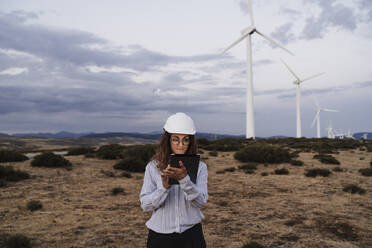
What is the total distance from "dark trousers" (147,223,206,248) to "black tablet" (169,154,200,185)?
2.42 feet

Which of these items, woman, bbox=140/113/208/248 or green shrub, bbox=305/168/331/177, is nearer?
woman, bbox=140/113/208/248

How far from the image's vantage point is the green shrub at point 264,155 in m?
22.5

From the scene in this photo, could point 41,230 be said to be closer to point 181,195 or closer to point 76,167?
point 181,195

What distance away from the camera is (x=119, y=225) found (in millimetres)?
8883

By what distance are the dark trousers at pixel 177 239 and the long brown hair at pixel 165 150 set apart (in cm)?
77

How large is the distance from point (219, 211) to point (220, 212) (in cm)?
13

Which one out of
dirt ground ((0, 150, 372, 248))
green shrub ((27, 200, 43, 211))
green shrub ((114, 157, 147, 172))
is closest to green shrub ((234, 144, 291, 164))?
dirt ground ((0, 150, 372, 248))

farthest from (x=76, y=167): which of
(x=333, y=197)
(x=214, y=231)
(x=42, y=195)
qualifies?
(x=333, y=197)

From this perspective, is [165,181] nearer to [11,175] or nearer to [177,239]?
[177,239]

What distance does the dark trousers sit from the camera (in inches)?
121

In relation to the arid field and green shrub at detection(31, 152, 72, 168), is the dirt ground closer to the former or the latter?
the arid field

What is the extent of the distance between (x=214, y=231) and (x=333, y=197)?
7366 millimetres

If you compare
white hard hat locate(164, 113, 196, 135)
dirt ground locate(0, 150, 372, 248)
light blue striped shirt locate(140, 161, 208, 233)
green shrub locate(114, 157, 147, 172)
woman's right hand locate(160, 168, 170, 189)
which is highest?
white hard hat locate(164, 113, 196, 135)

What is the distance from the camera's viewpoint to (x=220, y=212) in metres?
10.3
